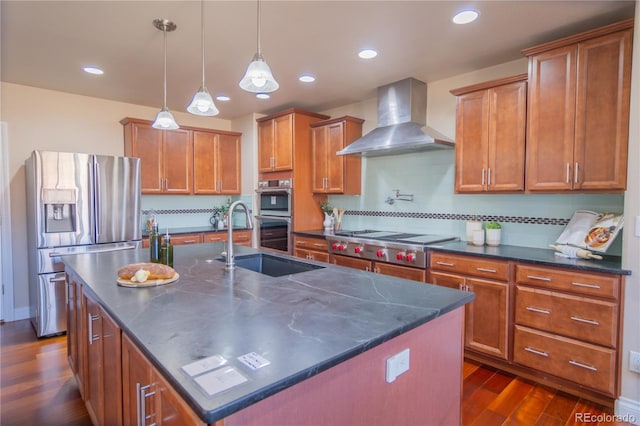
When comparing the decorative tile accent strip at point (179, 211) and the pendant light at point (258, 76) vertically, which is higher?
the pendant light at point (258, 76)

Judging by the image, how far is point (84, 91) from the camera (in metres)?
3.95

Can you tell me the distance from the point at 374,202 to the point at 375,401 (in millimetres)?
3232

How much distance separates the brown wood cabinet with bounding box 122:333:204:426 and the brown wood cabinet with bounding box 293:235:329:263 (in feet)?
8.73

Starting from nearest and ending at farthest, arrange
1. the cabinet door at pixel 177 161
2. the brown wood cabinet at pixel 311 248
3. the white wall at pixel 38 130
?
the white wall at pixel 38 130, the brown wood cabinet at pixel 311 248, the cabinet door at pixel 177 161

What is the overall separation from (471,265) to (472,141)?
1075 mm

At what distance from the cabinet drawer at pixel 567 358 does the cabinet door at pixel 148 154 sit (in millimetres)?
4142

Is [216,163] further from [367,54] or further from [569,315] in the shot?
[569,315]

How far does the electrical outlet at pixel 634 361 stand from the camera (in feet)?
6.82

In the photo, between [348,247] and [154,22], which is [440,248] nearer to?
[348,247]

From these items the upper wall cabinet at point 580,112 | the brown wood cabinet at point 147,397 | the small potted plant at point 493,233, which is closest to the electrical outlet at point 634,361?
the upper wall cabinet at point 580,112

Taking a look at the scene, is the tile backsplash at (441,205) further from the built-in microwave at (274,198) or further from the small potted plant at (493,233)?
the built-in microwave at (274,198)

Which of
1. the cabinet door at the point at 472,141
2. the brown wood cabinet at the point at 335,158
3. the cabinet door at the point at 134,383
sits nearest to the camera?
the cabinet door at the point at 134,383

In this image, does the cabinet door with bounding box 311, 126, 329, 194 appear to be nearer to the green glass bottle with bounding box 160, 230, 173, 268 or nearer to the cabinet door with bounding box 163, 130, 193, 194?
the cabinet door with bounding box 163, 130, 193, 194

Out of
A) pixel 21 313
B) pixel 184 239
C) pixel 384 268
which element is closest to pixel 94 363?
pixel 384 268
